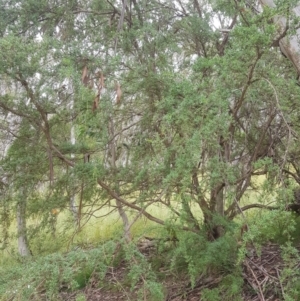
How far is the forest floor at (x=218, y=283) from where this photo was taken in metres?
4.36

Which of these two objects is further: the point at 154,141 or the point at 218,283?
the point at 218,283

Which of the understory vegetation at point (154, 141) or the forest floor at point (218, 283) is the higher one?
the understory vegetation at point (154, 141)

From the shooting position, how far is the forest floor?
4.36 metres

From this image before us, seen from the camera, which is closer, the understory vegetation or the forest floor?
the understory vegetation

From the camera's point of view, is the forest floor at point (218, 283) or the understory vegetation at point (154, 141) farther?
the forest floor at point (218, 283)

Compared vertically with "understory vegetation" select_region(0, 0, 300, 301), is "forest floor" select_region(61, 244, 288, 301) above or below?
below

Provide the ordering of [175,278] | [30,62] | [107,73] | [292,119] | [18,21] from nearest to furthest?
1. [30,62]
2. [292,119]
3. [107,73]
4. [18,21]
5. [175,278]

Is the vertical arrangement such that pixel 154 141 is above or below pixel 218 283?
above

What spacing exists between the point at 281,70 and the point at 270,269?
2191 mm

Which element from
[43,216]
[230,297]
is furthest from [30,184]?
[230,297]

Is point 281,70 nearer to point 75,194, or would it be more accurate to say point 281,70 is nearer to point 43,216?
point 75,194

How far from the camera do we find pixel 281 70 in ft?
13.5

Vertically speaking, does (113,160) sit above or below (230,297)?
above

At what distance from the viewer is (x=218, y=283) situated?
4590mm
